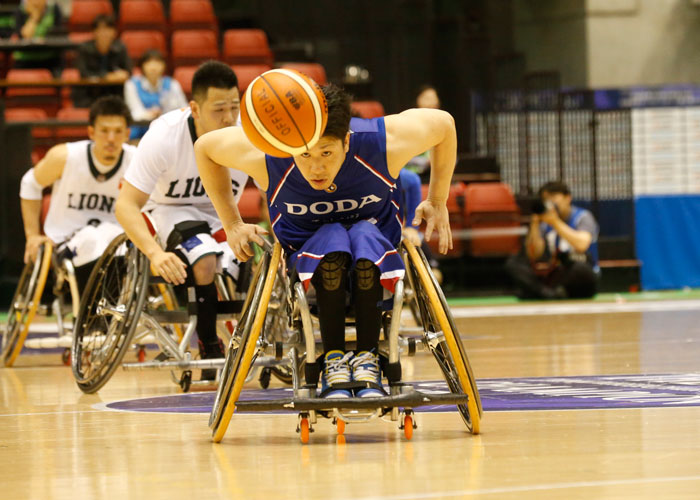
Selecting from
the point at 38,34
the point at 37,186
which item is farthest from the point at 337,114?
the point at 38,34

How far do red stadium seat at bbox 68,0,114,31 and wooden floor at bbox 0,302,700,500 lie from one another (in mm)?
8608

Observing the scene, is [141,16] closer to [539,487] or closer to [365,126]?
[365,126]

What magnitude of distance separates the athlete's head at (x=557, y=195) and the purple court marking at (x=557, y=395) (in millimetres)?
5712

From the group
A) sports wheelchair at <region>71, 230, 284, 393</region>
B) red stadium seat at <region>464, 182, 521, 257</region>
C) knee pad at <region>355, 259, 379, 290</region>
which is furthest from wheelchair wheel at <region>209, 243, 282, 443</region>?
red stadium seat at <region>464, 182, 521, 257</region>

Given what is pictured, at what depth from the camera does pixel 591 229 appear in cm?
1077

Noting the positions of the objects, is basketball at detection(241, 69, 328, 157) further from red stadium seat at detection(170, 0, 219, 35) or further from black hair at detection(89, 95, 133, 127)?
red stadium seat at detection(170, 0, 219, 35)

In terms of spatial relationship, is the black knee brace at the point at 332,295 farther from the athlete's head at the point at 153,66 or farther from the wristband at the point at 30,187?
the athlete's head at the point at 153,66

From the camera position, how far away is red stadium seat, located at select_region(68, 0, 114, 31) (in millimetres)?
12992

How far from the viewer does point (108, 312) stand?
506 centimetres

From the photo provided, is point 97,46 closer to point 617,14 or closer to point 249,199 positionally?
point 249,199

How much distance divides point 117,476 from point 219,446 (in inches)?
19.7

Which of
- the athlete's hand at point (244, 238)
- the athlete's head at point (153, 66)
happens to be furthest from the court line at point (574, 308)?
the athlete's hand at point (244, 238)

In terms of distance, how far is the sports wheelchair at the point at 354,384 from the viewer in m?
3.32

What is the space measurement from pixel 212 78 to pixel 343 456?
2.19m
